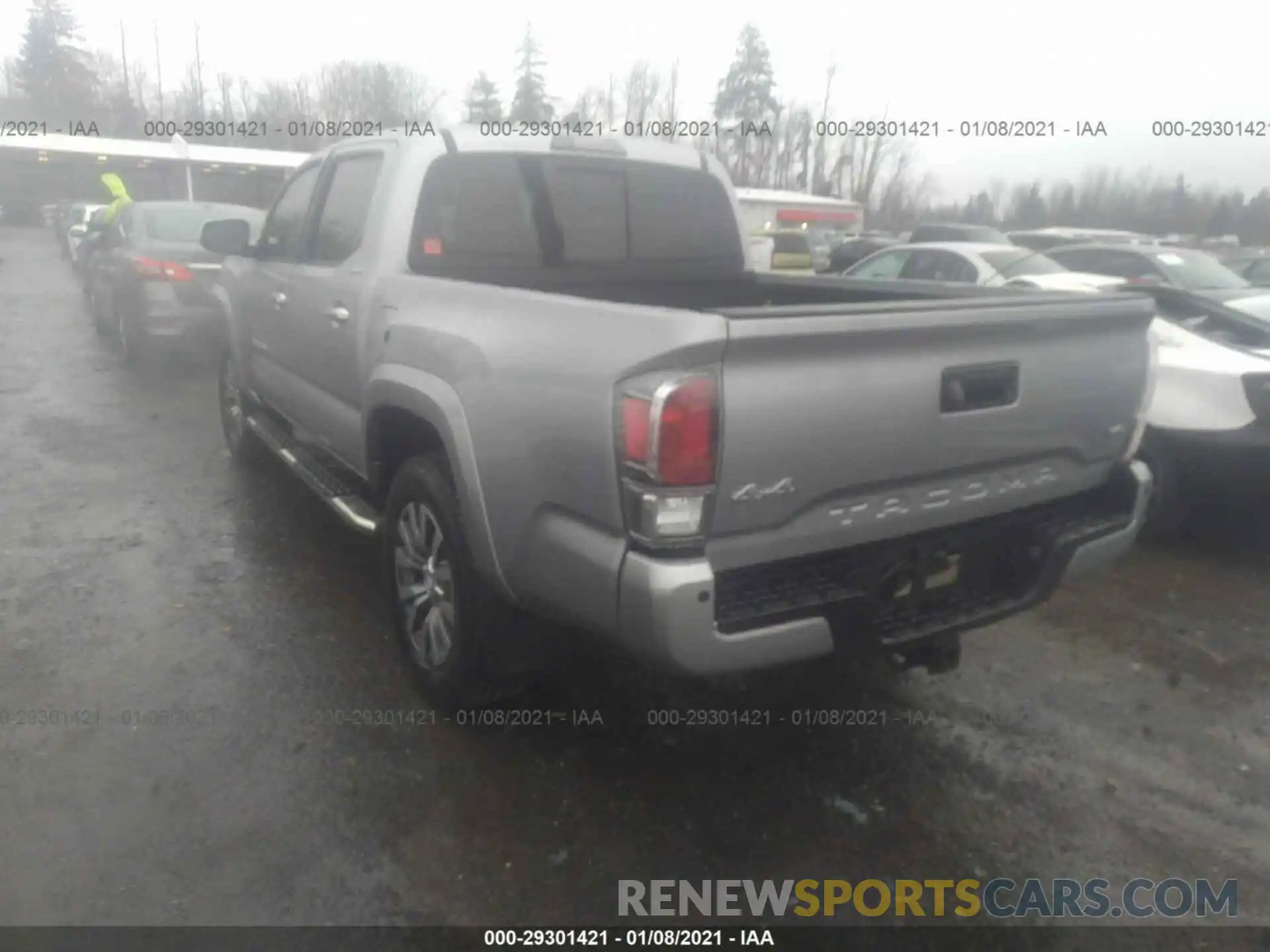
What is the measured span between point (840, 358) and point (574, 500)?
0.81 metres

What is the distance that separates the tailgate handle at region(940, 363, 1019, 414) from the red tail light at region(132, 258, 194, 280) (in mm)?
8571

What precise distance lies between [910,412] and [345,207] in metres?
2.95

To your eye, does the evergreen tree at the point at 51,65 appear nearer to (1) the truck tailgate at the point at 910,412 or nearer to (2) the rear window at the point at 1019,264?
(2) the rear window at the point at 1019,264

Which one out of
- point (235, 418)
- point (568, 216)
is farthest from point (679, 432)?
point (235, 418)

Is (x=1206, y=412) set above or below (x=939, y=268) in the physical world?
below

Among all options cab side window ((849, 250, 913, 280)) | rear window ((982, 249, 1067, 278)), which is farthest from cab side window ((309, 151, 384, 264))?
cab side window ((849, 250, 913, 280))

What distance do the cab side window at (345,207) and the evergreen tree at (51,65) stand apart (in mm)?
68754

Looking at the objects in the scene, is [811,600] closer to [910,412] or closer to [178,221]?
[910,412]

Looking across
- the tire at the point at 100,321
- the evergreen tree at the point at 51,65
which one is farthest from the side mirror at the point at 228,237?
the evergreen tree at the point at 51,65

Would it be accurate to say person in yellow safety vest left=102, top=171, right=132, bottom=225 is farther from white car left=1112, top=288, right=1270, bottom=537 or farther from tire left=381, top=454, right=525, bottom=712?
white car left=1112, top=288, right=1270, bottom=537

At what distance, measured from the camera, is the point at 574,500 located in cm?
276

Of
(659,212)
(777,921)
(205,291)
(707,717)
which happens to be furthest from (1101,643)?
(205,291)

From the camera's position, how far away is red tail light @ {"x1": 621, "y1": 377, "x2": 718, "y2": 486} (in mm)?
2447

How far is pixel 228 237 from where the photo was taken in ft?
18.6
